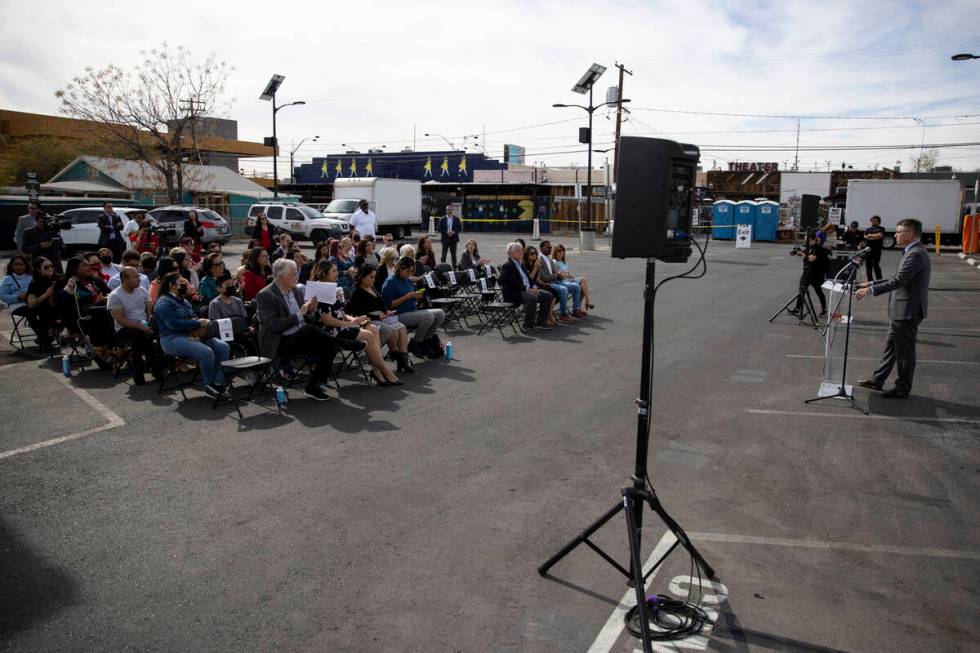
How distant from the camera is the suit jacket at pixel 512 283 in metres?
12.2

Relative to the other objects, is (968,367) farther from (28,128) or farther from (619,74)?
(28,128)

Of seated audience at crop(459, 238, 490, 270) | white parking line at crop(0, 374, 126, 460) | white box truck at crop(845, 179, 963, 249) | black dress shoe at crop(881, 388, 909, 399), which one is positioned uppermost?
white box truck at crop(845, 179, 963, 249)

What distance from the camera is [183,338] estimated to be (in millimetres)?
7797

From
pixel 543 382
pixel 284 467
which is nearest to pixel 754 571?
pixel 284 467

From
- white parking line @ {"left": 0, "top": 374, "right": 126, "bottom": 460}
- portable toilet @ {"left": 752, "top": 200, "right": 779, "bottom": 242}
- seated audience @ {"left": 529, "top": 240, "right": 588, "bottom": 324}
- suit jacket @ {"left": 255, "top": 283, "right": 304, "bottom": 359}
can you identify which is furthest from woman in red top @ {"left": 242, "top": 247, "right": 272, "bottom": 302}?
portable toilet @ {"left": 752, "top": 200, "right": 779, "bottom": 242}

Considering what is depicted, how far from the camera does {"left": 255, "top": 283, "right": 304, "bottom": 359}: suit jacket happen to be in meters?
7.67

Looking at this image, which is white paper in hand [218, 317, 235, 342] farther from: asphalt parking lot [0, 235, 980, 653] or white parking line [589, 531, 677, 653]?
white parking line [589, 531, 677, 653]

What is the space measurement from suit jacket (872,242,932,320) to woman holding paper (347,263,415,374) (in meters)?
5.80

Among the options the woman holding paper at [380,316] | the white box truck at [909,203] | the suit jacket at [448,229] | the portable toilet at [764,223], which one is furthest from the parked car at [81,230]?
the white box truck at [909,203]

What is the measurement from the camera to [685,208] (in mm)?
3967

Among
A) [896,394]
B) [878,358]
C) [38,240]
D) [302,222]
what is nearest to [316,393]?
[896,394]

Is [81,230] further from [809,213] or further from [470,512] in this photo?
[470,512]

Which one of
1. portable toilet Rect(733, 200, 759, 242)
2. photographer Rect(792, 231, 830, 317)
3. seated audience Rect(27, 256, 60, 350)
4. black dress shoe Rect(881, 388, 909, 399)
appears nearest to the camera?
black dress shoe Rect(881, 388, 909, 399)

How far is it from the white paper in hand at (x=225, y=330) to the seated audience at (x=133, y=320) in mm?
1111
